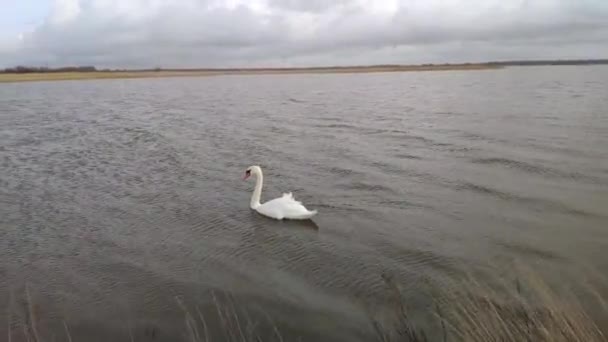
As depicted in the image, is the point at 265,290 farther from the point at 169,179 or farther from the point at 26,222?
the point at 169,179

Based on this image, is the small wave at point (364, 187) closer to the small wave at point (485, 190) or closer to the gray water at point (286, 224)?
the gray water at point (286, 224)

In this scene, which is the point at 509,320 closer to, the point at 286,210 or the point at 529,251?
the point at 529,251

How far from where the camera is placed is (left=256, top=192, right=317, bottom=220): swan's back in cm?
942

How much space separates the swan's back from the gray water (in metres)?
0.18

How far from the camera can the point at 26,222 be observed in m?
9.45

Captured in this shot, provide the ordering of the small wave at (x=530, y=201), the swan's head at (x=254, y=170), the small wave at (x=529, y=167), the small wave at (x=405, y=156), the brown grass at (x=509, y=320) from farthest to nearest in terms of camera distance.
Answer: the small wave at (x=405, y=156) < the small wave at (x=529, y=167) < the swan's head at (x=254, y=170) < the small wave at (x=530, y=201) < the brown grass at (x=509, y=320)

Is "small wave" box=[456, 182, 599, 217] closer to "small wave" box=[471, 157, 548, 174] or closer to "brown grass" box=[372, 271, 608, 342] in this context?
"small wave" box=[471, 157, 548, 174]

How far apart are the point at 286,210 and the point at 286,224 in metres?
0.27

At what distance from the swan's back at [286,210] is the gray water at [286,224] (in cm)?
18

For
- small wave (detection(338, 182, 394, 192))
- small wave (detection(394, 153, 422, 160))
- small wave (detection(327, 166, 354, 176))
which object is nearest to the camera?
small wave (detection(338, 182, 394, 192))

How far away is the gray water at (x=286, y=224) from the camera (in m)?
6.31

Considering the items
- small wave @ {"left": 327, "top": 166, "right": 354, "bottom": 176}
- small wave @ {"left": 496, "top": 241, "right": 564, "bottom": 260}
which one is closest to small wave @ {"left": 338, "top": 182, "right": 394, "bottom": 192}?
small wave @ {"left": 327, "top": 166, "right": 354, "bottom": 176}

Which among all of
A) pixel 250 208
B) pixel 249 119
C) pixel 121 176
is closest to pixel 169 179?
pixel 121 176

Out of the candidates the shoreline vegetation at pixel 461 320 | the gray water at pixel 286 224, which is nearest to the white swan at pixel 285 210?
→ the gray water at pixel 286 224
